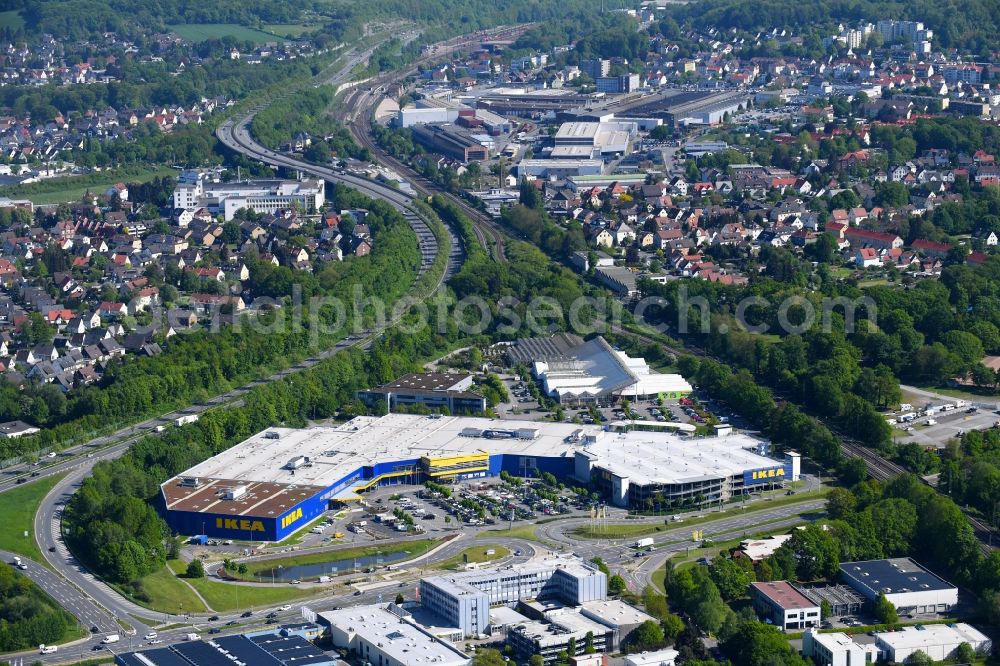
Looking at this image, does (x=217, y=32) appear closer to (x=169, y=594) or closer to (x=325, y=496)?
(x=325, y=496)

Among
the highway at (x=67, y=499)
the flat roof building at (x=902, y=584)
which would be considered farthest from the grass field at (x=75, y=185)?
the flat roof building at (x=902, y=584)

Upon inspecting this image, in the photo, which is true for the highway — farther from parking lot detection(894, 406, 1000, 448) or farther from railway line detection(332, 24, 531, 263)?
parking lot detection(894, 406, 1000, 448)

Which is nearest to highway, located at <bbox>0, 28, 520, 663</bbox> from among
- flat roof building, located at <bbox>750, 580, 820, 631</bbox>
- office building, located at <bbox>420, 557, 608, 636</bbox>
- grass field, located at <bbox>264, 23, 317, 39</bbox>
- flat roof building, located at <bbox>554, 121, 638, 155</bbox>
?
office building, located at <bbox>420, 557, 608, 636</bbox>

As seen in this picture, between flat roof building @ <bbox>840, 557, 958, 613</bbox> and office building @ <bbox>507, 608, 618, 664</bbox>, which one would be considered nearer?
office building @ <bbox>507, 608, 618, 664</bbox>

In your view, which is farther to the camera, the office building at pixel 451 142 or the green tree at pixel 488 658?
the office building at pixel 451 142

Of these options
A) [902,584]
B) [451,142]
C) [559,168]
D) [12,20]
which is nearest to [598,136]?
[559,168]

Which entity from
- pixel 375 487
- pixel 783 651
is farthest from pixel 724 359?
pixel 783 651

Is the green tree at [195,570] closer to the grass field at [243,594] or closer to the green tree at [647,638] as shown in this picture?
the grass field at [243,594]

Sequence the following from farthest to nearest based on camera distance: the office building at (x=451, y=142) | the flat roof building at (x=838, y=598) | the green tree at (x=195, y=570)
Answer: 1. the office building at (x=451, y=142)
2. the green tree at (x=195, y=570)
3. the flat roof building at (x=838, y=598)
